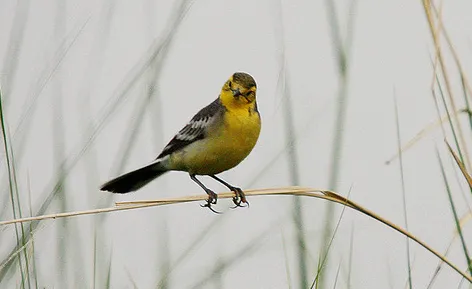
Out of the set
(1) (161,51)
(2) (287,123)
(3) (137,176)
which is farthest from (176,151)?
(2) (287,123)

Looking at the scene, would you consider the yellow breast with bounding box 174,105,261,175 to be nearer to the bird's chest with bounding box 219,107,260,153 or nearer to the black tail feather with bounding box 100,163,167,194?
the bird's chest with bounding box 219,107,260,153

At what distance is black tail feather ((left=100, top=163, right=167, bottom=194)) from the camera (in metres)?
2.43

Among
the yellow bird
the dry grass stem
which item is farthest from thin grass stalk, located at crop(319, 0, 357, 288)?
the yellow bird

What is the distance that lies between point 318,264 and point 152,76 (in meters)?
0.52

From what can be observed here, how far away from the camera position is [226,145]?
7.83ft

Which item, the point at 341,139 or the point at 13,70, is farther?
the point at 13,70

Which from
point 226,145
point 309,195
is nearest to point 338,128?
point 309,195

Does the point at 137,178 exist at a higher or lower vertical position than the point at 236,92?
lower

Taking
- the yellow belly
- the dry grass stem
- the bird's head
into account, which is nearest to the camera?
the dry grass stem

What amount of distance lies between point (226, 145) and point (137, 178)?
0.35 meters

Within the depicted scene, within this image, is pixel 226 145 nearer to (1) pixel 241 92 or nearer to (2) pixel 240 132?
(2) pixel 240 132

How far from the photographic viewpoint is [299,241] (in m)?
Result: 1.35

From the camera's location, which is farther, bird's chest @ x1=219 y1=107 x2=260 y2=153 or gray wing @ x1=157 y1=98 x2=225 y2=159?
gray wing @ x1=157 y1=98 x2=225 y2=159

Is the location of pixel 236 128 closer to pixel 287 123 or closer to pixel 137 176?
pixel 137 176
